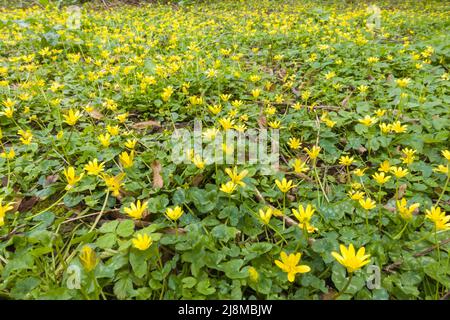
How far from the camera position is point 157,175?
6.06 feet

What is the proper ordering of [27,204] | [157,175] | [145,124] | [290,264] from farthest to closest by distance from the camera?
[145,124] < [157,175] < [27,204] < [290,264]

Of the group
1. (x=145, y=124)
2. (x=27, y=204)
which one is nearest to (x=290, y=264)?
(x=27, y=204)

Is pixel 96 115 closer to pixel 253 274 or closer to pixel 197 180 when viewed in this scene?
pixel 197 180

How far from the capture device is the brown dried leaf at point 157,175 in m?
1.77

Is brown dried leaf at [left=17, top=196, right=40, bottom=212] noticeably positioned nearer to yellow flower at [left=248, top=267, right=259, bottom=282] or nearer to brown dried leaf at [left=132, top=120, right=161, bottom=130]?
brown dried leaf at [left=132, top=120, right=161, bottom=130]

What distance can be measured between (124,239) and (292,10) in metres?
6.36

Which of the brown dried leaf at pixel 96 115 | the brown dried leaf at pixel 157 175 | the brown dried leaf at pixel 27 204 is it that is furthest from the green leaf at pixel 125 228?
the brown dried leaf at pixel 96 115

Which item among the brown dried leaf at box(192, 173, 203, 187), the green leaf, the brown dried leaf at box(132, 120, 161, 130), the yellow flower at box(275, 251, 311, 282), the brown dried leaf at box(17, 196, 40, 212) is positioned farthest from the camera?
the brown dried leaf at box(132, 120, 161, 130)

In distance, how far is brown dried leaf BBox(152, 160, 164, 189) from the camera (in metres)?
1.77

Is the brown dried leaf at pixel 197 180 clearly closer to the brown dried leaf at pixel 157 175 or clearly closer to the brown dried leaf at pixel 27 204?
the brown dried leaf at pixel 157 175

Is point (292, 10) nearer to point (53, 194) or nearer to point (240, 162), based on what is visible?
point (240, 162)

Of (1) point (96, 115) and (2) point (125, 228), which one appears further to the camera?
(1) point (96, 115)

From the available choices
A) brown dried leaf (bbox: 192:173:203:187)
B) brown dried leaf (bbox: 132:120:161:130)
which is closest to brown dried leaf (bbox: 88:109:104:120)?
brown dried leaf (bbox: 132:120:161:130)
